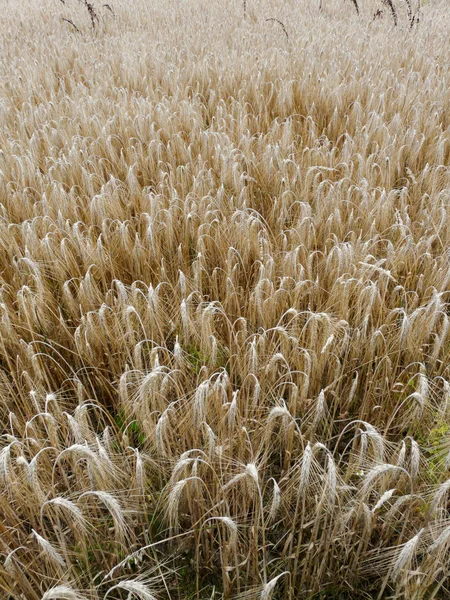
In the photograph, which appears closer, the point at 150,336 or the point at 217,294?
the point at 150,336

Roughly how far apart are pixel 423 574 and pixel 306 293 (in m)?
0.84

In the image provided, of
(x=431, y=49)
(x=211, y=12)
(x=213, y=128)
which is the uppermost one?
(x=211, y=12)

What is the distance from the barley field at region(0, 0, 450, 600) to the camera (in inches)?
35.9

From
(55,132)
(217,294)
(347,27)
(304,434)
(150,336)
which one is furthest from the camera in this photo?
(347,27)

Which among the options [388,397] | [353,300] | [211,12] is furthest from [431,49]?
[388,397]

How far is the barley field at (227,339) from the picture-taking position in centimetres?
91

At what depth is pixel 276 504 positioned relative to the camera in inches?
34.5

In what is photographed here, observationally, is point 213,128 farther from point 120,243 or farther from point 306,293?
point 306,293

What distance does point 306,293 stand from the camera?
1.49 meters

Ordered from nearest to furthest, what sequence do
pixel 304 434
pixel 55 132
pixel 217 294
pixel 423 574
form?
pixel 423 574
pixel 304 434
pixel 217 294
pixel 55 132

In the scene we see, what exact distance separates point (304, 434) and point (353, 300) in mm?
533

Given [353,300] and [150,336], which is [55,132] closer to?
[150,336]

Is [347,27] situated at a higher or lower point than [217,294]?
higher

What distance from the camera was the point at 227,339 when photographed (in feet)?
4.72
